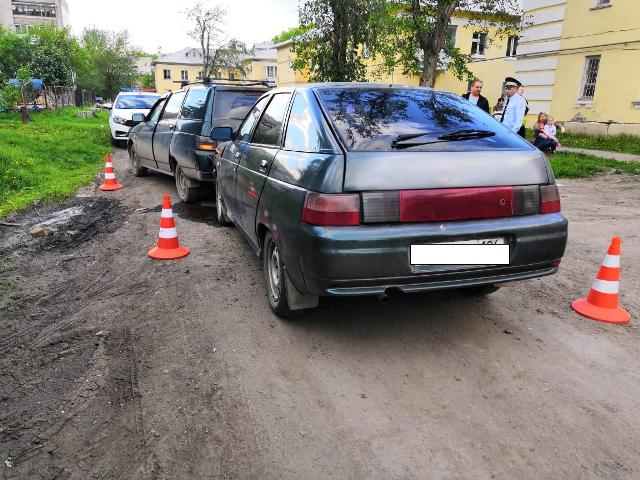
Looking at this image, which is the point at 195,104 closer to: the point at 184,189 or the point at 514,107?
the point at 184,189

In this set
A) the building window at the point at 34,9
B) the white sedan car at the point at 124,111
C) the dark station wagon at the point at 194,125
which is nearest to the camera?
the dark station wagon at the point at 194,125

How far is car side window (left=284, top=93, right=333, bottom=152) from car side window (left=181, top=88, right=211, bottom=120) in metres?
3.49

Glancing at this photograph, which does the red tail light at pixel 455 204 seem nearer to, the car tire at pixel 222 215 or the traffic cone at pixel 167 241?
the traffic cone at pixel 167 241

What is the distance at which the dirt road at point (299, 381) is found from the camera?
2221mm

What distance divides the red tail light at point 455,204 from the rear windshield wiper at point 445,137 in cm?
35

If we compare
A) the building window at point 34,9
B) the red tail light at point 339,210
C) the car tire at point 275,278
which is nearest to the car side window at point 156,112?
the car tire at point 275,278

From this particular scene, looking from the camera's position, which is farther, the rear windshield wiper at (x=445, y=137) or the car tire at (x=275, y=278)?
the car tire at (x=275, y=278)

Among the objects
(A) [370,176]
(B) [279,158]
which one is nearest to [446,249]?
(A) [370,176]

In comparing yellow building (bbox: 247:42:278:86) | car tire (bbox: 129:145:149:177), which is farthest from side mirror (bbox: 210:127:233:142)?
yellow building (bbox: 247:42:278:86)

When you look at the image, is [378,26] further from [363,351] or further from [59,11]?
[59,11]

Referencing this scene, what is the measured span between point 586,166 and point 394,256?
34.3ft

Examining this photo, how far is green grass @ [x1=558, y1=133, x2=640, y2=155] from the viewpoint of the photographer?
46.9ft

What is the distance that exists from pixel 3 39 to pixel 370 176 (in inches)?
1988

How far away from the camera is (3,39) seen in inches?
1630
